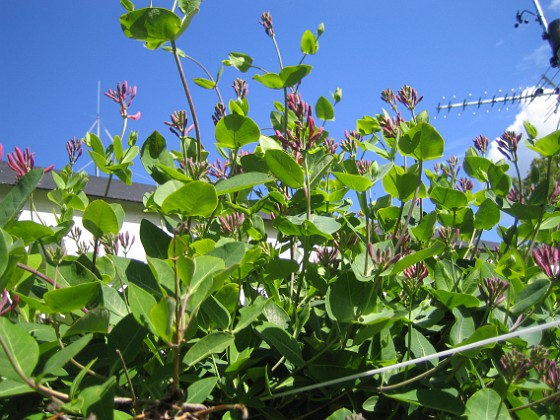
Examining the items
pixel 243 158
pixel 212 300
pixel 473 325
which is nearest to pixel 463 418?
pixel 473 325

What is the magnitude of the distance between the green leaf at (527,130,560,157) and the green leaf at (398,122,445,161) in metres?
0.22

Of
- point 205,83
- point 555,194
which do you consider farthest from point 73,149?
point 555,194

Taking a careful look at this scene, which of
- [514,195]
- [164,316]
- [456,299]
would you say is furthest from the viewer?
[514,195]

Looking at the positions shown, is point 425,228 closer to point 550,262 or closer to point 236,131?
point 550,262

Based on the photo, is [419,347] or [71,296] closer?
[71,296]

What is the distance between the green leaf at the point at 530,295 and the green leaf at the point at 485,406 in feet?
0.53

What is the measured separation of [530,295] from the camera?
910 mm

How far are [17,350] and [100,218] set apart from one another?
12.0 inches

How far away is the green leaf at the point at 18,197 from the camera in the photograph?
0.72 meters

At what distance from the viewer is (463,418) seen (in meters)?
0.85

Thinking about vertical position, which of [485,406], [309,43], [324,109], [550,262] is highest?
[309,43]

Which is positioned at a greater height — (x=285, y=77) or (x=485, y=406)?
(x=285, y=77)

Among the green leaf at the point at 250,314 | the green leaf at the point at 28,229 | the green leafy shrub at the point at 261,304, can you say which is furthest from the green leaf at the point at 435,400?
the green leaf at the point at 28,229

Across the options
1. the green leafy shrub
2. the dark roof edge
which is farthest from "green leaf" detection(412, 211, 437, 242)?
the dark roof edge
